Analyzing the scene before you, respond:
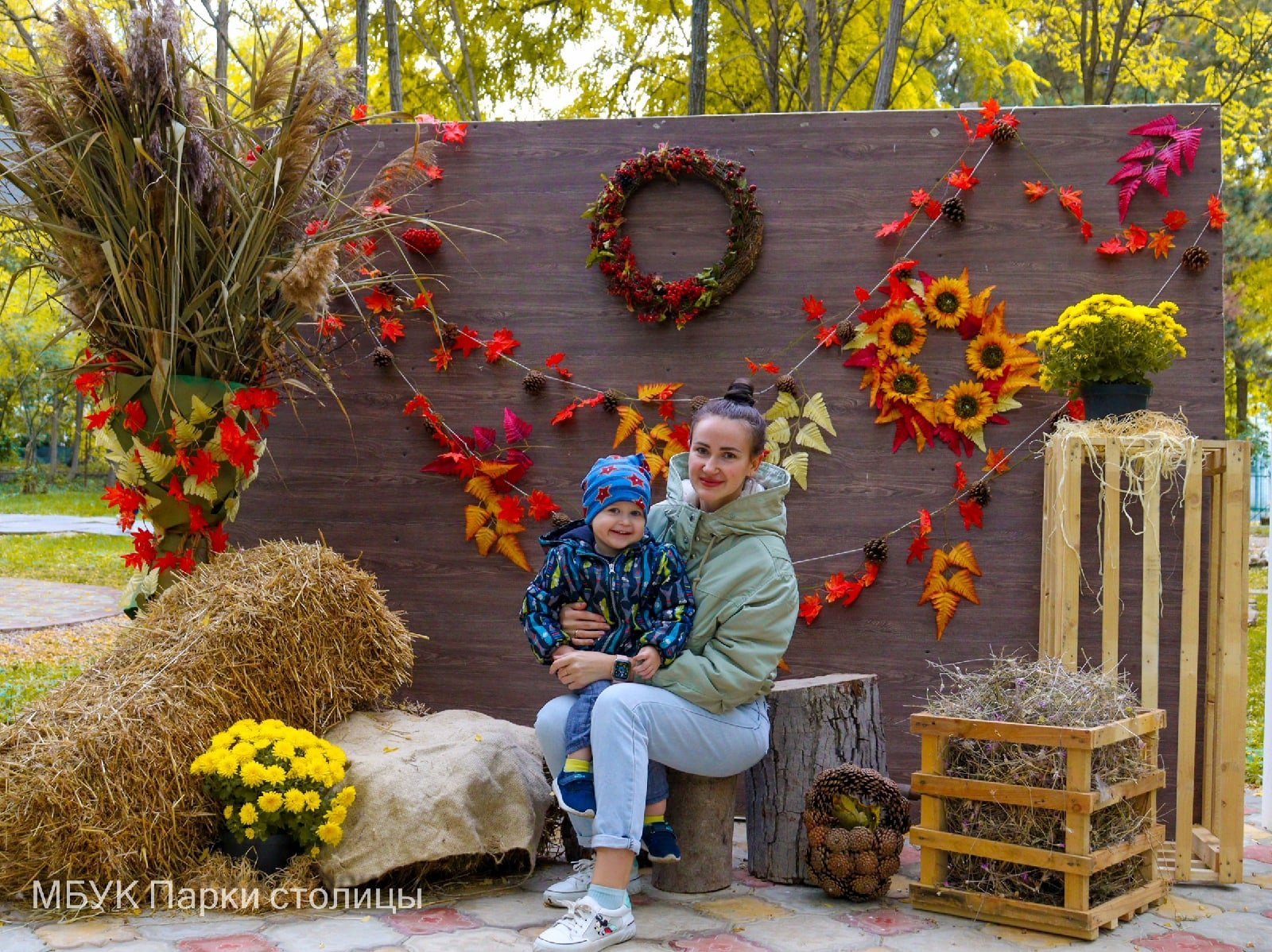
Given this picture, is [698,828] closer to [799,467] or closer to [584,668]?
[584,668]

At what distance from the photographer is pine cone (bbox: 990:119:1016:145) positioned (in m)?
3.89

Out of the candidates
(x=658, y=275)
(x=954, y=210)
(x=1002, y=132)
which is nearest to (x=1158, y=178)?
(x=1002, y=132)

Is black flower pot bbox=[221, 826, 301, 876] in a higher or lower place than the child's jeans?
lower

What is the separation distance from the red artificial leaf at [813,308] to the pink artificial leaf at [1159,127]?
1151mm

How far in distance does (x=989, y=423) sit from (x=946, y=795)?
1.44m

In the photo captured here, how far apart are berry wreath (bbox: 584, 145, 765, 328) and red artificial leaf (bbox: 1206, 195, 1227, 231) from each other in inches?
57.0

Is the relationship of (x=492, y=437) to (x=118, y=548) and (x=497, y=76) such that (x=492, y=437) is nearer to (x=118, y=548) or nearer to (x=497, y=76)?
(x=497, y=76)

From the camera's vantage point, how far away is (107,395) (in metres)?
3.48

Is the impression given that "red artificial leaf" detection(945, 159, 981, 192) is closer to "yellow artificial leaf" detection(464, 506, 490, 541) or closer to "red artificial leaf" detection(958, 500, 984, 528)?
"red artificial leaf" detection(958, 500, 984, 528)

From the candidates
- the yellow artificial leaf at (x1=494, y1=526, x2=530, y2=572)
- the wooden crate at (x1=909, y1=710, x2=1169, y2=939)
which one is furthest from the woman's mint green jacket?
the yellow artificial leaf at (x1=494, y1=526, x2=530, y2=572)

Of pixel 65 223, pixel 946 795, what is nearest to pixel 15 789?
pixel 65 223

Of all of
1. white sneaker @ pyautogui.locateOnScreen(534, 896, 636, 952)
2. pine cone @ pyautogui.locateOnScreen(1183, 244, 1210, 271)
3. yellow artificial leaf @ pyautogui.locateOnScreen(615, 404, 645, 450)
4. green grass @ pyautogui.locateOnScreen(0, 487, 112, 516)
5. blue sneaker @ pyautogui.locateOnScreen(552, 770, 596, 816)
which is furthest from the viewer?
green grass @ pyautogui.locateOnScreen(0, 487, 112, 516)

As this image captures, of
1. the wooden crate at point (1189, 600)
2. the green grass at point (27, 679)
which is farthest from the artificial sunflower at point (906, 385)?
the green grass at point (27, 679)

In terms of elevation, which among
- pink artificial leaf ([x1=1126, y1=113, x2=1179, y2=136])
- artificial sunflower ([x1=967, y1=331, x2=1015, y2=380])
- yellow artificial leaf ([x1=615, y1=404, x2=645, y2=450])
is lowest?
yellow artificial leaf ([x1=615, y1=404, x2=645, y2=450])
